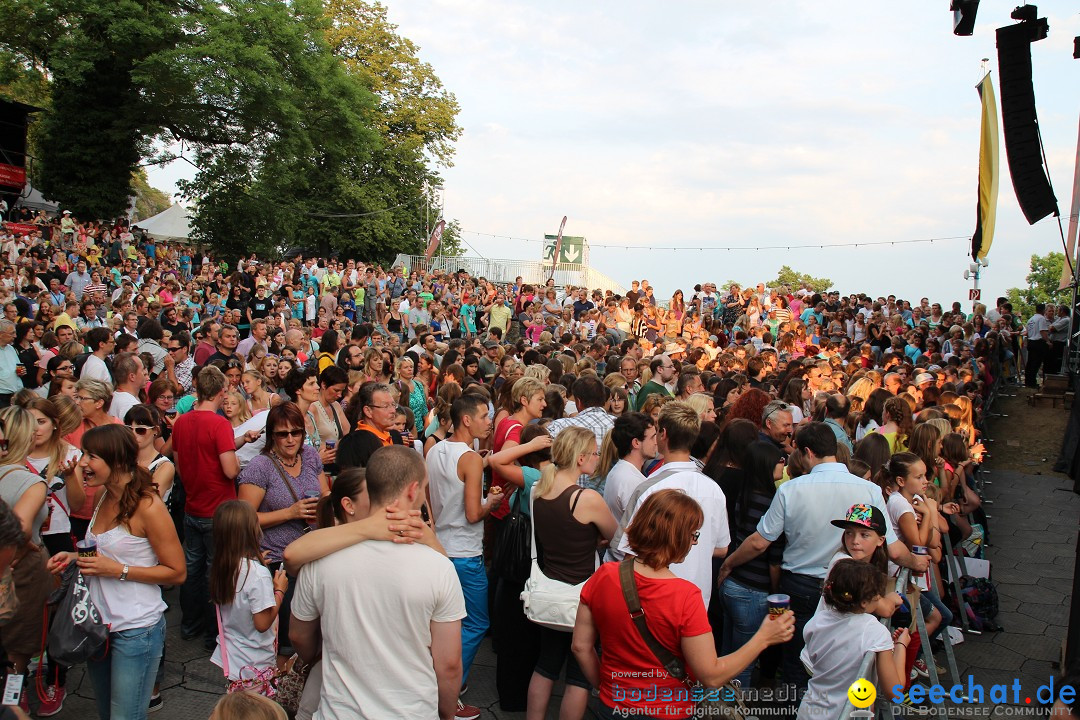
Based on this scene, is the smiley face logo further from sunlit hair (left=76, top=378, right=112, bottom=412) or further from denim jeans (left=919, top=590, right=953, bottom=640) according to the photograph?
sunlit hair (left=76, top=378, right=112, bottom=412)

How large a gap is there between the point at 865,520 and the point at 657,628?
1404 millimetres

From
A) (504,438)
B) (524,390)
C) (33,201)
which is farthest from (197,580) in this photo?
(33,201)

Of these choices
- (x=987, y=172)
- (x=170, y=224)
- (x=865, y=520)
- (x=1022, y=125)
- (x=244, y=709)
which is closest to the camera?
(x=244, y=709)

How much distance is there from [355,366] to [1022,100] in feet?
33.7

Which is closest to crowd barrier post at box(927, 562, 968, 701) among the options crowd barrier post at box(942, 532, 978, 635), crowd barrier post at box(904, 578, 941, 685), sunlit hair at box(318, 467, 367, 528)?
crowd barrier post at box(942, 532, 978, 635)

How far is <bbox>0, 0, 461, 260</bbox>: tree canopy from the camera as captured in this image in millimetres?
24562

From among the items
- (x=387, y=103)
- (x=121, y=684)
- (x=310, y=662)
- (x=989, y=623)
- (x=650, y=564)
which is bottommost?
(x=989, y=623)

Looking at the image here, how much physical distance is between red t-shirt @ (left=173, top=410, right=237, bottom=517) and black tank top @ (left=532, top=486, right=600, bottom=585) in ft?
7.04

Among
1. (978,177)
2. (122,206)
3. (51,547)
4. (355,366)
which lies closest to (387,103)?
(122,206)

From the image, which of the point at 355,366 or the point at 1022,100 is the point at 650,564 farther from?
the point at 1022,100

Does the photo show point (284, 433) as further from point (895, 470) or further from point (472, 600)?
point (895, 470)

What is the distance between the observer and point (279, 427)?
425 centimetres

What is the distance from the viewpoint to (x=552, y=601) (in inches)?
150

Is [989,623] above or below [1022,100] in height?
below
